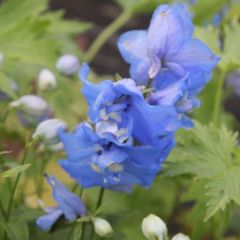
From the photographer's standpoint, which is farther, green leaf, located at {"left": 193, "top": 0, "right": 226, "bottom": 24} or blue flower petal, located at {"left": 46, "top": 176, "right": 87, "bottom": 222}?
green leaf, located at {"left": 193, "top": 0, "right": 226, "bottom": 24}

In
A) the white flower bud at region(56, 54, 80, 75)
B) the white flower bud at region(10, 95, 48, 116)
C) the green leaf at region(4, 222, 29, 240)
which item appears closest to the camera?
the green leaf at region(4, 222, 29, 240)

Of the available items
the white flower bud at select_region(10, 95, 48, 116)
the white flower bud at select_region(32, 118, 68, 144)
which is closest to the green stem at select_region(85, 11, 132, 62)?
the white flower bud at select_region(10, 95, 48, 116)

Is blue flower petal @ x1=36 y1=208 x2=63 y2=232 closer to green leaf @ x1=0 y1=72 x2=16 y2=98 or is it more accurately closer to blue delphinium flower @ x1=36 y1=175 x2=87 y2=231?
blue delphinium flower @ x1=36 y1=175 x2=87 y2=231

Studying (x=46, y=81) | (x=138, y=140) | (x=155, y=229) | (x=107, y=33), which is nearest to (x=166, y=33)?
(x=138, y=140)

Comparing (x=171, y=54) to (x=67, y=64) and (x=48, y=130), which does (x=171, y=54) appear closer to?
(x=48, y=130)

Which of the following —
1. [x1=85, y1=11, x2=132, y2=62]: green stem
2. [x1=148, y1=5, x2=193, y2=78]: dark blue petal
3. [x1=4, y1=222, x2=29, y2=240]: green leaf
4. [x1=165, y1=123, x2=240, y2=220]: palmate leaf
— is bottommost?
[x1=85, y1=11, x2=132, y2=62]: green stem

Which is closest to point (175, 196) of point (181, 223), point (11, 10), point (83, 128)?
point (181, 223)
